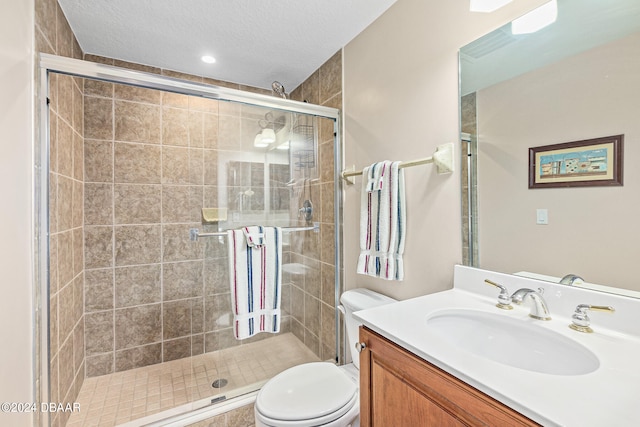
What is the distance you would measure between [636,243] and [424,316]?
60cm

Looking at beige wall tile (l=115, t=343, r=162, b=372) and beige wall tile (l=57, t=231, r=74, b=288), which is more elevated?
beige wall tile (l=57, t=231, r=74, b=288)

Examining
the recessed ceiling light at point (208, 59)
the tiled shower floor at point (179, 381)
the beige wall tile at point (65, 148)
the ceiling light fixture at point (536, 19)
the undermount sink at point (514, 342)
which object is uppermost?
the recessed ceiling light at point (208, 59)

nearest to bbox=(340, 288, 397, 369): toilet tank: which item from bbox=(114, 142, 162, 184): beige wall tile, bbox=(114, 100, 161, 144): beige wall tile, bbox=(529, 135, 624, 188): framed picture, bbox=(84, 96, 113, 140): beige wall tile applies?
bbox=(529, 135, 624, 188): framed picture

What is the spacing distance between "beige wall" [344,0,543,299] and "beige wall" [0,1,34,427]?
1.53 metres

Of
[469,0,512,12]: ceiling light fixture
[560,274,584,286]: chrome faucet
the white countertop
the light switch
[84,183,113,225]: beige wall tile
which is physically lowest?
the white countertop

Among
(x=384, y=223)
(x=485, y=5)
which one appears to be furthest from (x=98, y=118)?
(x=485, y=5)

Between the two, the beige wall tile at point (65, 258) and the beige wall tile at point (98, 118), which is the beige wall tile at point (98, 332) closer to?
the beige wall tile at point (65, 258)

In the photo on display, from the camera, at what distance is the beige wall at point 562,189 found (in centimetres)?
78

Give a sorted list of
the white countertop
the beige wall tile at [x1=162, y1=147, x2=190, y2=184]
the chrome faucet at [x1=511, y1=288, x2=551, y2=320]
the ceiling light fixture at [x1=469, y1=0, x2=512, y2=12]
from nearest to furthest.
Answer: the white countertop
the chrome faucet at [x1=511, y1=288, x2=551, y2=320]
the ceiling light fixture at [x1=469, y1=0, x2=512, y2=12]
the beige wall tile at [x1=162, y1=147, x2=190, y2=184]

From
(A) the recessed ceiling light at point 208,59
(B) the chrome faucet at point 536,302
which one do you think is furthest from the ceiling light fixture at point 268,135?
(B) the chrome faucet at point 536,302

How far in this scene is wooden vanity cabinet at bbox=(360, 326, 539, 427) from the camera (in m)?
0.56

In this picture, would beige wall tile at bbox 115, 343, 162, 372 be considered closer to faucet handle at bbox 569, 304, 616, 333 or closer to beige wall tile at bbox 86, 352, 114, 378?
beige wall tile at bbox 86, 352, 114, 378

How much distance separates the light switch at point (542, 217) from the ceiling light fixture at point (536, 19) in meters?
0.62

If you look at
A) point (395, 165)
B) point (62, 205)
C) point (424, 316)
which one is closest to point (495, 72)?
point (395, 165)
